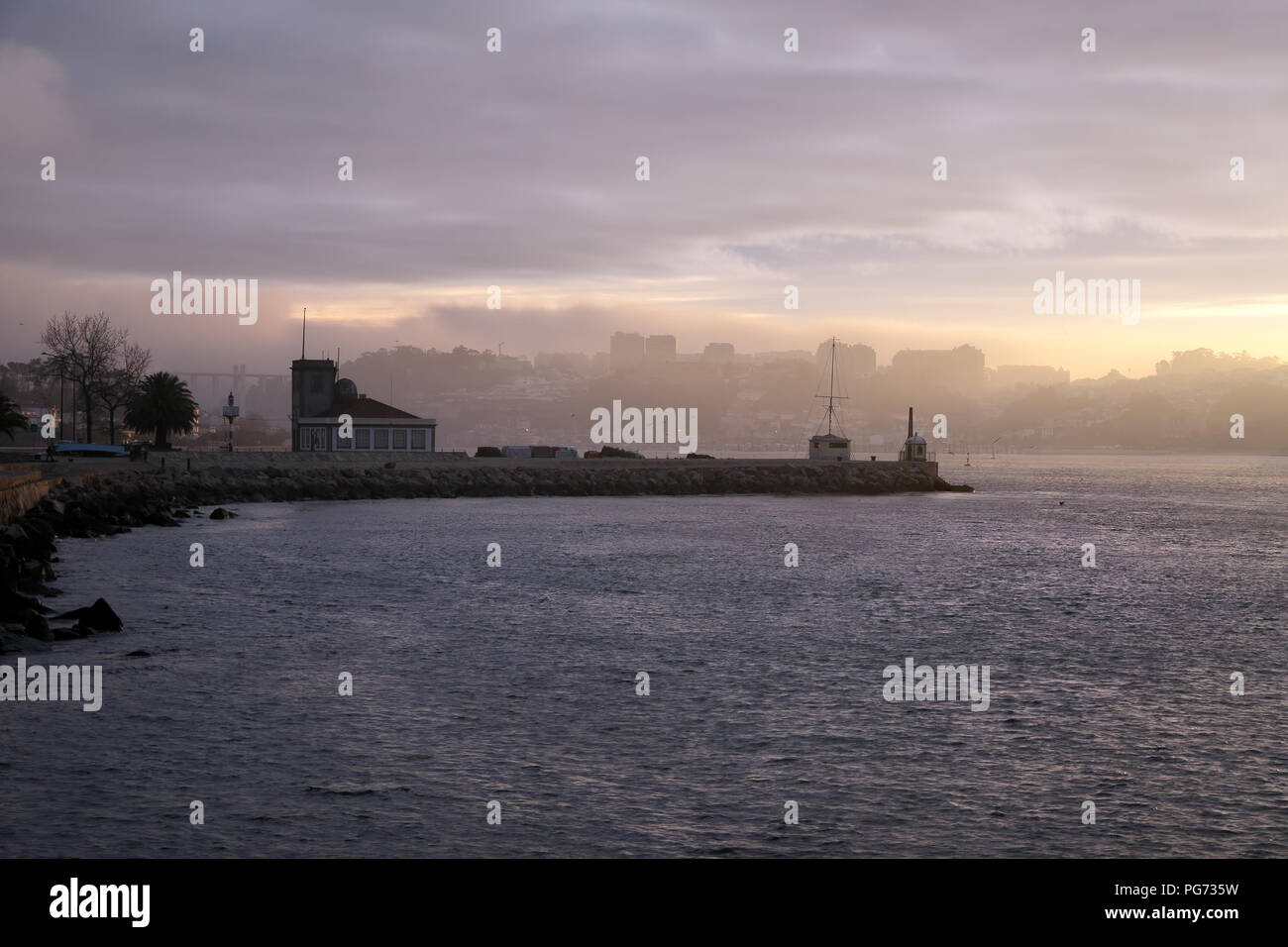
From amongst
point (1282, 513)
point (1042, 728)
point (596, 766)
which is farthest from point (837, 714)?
point (1282, 513)

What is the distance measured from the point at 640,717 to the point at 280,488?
67.3 metres

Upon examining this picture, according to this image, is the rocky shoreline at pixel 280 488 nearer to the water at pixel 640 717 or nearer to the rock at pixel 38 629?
the rock at pixel 38 629

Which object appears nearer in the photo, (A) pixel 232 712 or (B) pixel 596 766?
(B) pixel 596 766

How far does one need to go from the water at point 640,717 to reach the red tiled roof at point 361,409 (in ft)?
209

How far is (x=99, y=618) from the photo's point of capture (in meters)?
23.1

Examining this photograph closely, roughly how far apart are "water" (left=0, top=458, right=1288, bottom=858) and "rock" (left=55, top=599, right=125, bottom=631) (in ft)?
1.61

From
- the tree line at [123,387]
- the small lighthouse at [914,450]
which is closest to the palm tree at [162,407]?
the tree line at [123,387]

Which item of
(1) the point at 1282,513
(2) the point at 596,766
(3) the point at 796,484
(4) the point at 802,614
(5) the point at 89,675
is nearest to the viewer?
(2) the point at 596,766

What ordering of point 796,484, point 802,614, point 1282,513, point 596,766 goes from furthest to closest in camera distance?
point 796,484 → point 1282,513 → point 802,614 → point 596,766

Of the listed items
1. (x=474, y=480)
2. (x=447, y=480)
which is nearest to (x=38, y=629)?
(x=447, y=480)

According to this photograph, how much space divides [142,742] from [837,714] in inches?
400

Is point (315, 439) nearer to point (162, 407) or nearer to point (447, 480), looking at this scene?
point (162, 407)
